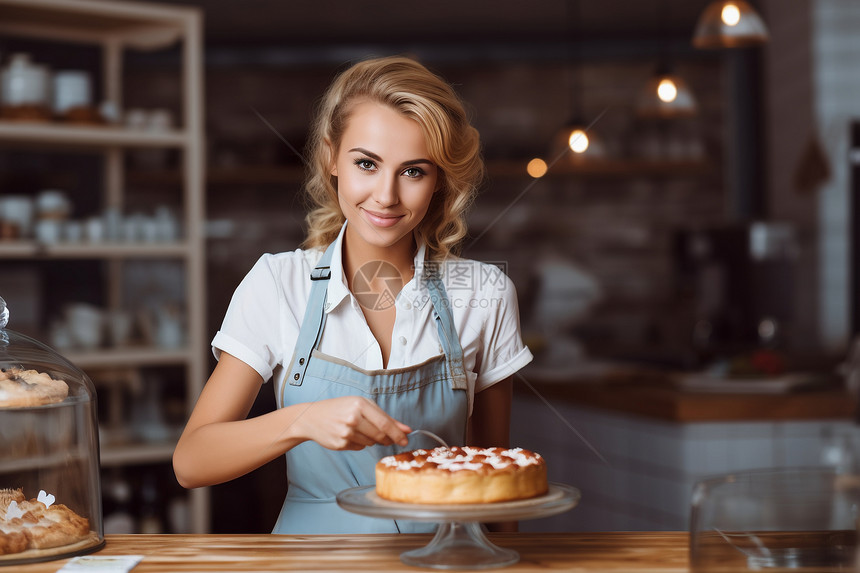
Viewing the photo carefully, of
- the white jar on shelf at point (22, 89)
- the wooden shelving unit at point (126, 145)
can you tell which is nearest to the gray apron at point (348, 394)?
the wooden shelving unit at point (126, 145)

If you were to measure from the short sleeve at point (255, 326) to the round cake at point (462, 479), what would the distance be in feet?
1.12

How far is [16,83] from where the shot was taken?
262cm

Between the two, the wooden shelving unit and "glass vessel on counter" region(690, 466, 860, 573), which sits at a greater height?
the wooden shelving unit

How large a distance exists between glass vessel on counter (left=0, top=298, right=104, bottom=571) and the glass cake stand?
0.34m

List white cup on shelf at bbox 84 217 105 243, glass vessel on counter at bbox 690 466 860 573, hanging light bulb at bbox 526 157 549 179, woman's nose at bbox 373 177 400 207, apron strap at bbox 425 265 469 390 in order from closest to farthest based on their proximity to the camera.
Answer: glass vessel on counter at bbox 690 466 860 573, woman's nose at bbox 373 177 400 207, apron strap at bbox 425 265 469 390, hanging light bulb at bbox 526 157 549 179, white cup on shelf at bbox 84 217 105 243

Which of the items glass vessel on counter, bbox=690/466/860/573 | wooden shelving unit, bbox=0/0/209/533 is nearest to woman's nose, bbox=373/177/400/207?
glass vessel on counter, bbox=690/466/860/573

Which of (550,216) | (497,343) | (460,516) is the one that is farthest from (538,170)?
(550,216)

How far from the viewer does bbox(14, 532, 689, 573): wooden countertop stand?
983 millimetres

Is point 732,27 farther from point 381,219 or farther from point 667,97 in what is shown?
point 381,219

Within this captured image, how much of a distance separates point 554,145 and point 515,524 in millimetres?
3905

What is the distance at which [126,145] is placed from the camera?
9.41ft

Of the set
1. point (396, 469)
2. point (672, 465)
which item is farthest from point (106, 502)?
point (396, 469)

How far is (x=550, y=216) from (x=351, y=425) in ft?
14.3

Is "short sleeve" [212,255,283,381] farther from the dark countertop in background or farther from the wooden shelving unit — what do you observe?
the wooden shelving unit
